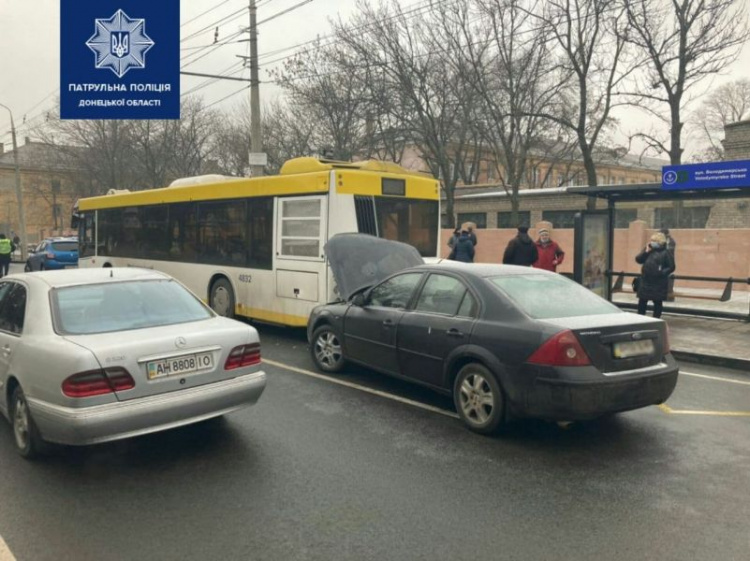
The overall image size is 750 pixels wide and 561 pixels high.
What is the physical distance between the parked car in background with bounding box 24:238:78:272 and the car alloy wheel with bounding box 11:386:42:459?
65.8 feet

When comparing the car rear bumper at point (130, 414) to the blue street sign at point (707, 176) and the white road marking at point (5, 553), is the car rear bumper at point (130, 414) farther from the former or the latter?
the blue street sign at point (707, 176)

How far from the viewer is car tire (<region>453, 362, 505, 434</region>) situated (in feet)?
16.8

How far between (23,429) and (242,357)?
1.69 metres

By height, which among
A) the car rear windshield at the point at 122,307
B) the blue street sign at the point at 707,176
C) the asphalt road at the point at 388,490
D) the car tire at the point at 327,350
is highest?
the blue street sign at the point at 707,176

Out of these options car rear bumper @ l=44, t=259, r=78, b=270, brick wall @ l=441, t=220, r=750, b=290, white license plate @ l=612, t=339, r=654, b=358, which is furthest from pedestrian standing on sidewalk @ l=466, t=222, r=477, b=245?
car rear bumper @ l=44, t=259, r=78, b=270

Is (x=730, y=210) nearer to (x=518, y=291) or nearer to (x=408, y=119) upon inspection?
(x=408, y=119)

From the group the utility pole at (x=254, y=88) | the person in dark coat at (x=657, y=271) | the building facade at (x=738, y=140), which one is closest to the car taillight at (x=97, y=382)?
the person in dark coat at (x=657, y=271)

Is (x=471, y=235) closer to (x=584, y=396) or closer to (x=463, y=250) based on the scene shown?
(x=463, y=250)

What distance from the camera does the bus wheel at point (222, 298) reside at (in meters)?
11.3

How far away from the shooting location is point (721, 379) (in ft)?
25.1

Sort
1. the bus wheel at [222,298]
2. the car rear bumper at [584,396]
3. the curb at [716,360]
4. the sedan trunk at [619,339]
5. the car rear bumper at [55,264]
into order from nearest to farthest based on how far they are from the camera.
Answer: the car rear bumper at [584,396] < the sedan trunk at [619,339] < the curb at [716,360] < the bus wheel at [222,298] < the car rear bumper at [55,264]

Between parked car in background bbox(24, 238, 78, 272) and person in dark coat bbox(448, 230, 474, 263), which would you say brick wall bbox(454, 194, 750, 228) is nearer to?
person in dark coat bbox(448, 230, 474, 263)

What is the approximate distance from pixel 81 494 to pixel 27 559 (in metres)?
Result: 0.81

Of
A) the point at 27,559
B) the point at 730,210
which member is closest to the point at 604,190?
the point at 27,559
